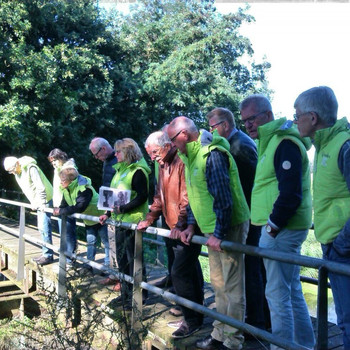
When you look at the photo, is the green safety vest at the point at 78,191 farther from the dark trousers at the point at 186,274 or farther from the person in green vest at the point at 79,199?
the dark trousers at the point at 186,274

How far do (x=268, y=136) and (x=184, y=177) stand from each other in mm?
984

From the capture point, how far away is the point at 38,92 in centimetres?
1344

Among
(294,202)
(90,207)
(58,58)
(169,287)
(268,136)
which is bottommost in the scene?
(169,287)

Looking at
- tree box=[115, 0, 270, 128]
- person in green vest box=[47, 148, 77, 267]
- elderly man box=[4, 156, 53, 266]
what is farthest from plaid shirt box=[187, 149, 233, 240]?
tree box=[115, 0, 270, 128]

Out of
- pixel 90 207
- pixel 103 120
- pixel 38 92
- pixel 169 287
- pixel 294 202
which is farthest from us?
pixel 103 120

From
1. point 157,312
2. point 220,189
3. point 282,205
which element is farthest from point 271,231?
point 157,312

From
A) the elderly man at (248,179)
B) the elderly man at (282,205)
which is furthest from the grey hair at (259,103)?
the elderly man at (248,179)

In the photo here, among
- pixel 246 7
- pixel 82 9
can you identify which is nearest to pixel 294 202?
pixel 82 9

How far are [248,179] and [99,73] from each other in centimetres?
1408

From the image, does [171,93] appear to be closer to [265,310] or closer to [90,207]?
[90,207]

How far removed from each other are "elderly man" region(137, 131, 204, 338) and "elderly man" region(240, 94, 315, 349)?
2.53 feet

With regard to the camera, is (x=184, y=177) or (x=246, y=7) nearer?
(x=184, y=177)

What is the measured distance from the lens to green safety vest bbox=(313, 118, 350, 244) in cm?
220

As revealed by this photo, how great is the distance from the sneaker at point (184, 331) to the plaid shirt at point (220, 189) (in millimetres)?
962
